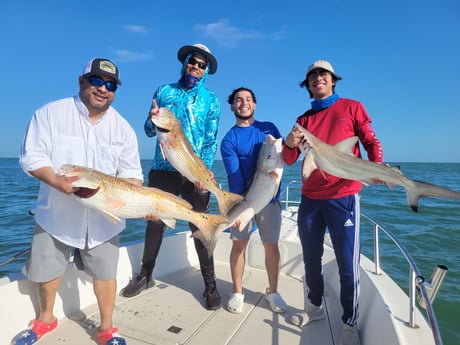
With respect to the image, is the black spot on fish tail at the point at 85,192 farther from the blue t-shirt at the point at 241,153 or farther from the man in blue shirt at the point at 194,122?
the blue t-shirt at the point at 241,153

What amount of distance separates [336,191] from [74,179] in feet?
8.15

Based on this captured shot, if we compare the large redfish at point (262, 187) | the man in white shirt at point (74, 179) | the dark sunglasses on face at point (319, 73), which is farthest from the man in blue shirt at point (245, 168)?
the man in white shirt at point (74, 179)

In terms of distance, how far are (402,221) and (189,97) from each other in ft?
42.0

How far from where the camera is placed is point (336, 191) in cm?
314

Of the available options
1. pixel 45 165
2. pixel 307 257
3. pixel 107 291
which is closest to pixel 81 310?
pixel 107 291

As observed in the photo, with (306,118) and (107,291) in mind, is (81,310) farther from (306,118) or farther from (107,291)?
(306,118)

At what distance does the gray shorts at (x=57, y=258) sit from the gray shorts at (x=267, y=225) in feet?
4.75

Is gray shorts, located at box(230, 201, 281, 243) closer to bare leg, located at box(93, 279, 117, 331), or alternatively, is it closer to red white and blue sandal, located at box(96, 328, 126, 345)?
bare leg, located at box(93, 279, 117, 331)

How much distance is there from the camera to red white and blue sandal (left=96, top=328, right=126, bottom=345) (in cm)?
298

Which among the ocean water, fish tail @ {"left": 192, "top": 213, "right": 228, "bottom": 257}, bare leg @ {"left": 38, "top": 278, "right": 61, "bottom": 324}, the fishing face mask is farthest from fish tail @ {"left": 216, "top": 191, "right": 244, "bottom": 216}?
the ocean water

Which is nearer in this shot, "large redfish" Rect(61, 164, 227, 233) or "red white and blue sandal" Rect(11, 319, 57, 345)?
"large redfish" Rect(61, 164, 227, 233)

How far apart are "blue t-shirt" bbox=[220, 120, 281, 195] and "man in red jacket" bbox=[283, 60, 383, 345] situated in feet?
1.77

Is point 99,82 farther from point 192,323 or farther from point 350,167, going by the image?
point 192,323

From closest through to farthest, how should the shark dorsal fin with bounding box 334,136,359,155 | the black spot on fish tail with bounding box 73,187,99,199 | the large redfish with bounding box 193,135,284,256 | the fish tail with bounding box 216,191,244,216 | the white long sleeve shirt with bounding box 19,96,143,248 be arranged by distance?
1. the black spot on fish tail with bounding box 73,187,99,199
2. the white long sleeve shirt with bounding box 19,96,143,248
3. the shark dorsal fin with bounding box 334,136,359,155
4. the fish tail with bounding box 216,191,244,216
5. the large redfish with bounding box 193,135,284,256
